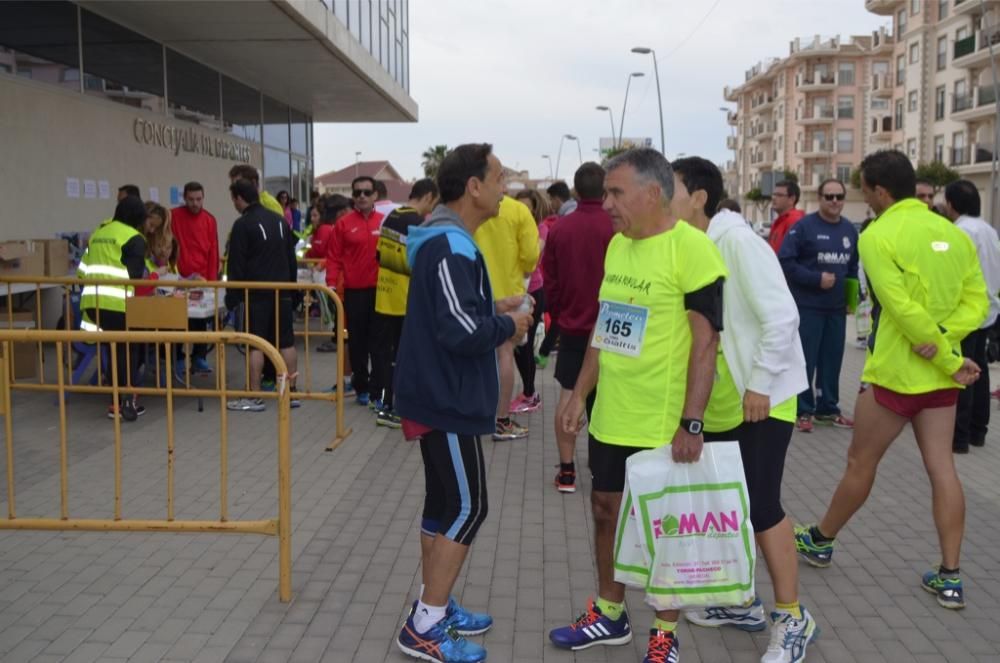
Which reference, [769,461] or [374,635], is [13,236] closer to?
[374,635]

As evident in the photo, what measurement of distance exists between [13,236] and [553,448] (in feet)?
22.6

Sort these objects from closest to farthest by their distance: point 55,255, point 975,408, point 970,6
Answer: point 975,408 < point 55,255 < point 970,6

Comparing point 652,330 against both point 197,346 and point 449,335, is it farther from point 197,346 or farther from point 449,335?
point 197,346

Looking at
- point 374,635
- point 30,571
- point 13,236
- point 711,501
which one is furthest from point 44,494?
point 13,236

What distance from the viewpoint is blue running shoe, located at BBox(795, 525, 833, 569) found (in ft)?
16.4

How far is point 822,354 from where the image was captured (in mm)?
8469

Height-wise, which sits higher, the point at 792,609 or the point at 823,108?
the point at 823,108

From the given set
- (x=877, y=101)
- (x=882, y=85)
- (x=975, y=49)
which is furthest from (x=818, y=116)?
(x=975, y=49)

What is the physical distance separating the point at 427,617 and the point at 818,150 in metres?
90.8

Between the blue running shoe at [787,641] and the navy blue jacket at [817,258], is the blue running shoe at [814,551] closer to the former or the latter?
the blue running shoe at [787,641]

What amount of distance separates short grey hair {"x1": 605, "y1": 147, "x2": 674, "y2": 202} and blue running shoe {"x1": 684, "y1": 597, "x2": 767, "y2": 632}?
73.0 inches

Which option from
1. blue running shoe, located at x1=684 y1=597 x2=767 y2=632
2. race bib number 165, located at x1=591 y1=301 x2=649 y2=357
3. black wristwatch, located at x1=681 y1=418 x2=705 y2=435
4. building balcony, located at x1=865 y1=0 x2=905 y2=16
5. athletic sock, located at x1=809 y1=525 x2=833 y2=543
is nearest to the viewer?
black wristwatch, located at x1=681 y1=418 x2=705 y2=435

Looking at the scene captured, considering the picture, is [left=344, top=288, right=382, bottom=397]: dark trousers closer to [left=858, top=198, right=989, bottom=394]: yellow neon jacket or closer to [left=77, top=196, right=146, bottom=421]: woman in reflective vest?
[left=77, top=196, right=146, bottom=421]: woman in reflective vest

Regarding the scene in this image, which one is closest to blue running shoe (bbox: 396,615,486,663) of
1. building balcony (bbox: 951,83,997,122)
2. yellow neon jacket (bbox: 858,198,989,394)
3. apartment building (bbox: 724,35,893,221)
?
yellow neon jacket (bbox: 858,198,989,394)
